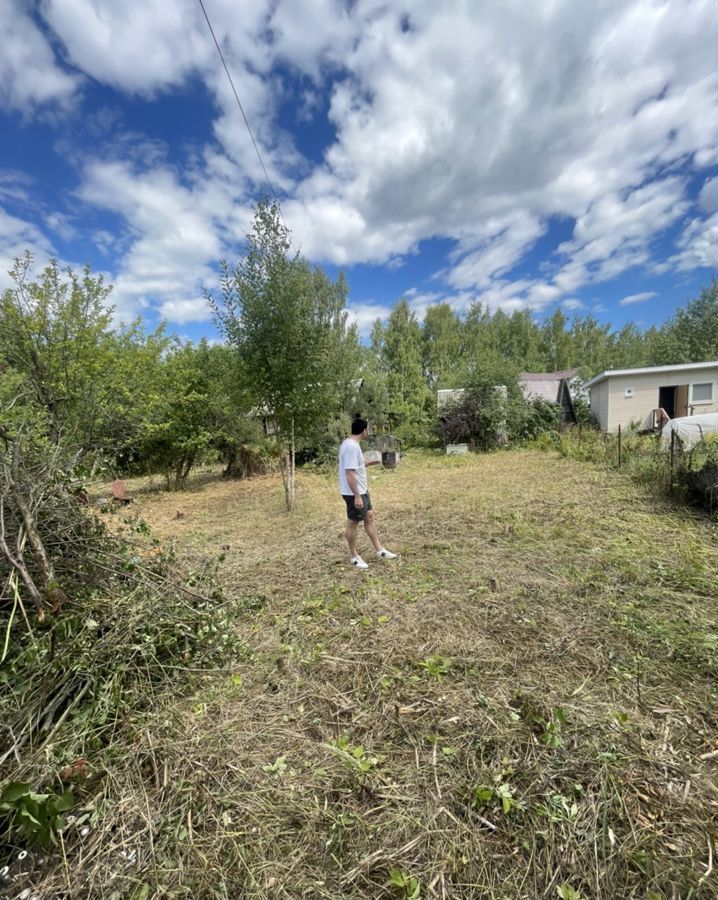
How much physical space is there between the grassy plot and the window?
53.5ft

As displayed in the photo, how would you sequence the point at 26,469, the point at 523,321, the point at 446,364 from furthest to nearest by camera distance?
the point at 523,321
the point at 446,364
the point at 26,469

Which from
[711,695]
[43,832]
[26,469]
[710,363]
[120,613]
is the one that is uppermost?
[710,363]

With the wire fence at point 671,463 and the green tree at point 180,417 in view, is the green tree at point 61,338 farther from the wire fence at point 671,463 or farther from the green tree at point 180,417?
the wire fence at point 671,463

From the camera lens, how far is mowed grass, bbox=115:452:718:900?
1.40 metres

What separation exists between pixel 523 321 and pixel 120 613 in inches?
1604

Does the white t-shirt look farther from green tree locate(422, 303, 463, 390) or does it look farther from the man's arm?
green tree locate(422, 303, 463, 390)

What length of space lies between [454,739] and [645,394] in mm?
18986

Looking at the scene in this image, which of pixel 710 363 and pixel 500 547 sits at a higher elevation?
pixel 710 363

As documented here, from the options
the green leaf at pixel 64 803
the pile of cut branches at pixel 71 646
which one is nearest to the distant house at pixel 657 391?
the pile of cut branches at pixel 71 646

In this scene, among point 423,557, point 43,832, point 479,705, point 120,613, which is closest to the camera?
point 43,832

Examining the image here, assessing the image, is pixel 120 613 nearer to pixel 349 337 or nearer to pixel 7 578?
pixel 7 578

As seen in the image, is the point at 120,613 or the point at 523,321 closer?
the point at 120,613

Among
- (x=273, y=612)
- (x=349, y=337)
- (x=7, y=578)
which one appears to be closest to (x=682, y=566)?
(x=273, y=612)

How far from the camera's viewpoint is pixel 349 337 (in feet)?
58.5
